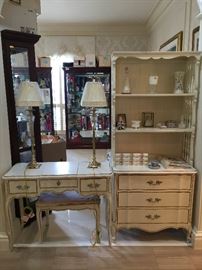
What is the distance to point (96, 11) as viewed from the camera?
4488 mm

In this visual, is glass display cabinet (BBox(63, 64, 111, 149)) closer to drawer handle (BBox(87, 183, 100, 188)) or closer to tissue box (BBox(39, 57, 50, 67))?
tissue box (BBox(39, 57, 50, 67))

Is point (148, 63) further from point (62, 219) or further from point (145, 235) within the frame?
point (62, 219)

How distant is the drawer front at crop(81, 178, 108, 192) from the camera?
7.50ft

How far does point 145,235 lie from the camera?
2.60 m

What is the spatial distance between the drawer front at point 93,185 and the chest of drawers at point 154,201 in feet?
0.47

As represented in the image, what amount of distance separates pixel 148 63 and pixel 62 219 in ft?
6.51

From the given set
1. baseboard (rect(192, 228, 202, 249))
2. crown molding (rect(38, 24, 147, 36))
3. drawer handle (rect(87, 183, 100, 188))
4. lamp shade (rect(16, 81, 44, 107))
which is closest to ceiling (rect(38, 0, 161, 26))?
crown molding (rect(38, 24, 147, 36))

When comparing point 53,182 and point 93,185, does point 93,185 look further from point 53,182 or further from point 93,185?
point 53,182

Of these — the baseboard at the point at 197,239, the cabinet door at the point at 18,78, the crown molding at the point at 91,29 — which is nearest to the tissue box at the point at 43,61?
the crown molding at the point at 91,29

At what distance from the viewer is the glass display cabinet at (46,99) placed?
209 inches

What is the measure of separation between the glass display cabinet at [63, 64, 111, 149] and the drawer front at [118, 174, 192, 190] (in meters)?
3.32

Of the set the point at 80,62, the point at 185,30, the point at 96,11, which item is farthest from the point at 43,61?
the point at 185,30

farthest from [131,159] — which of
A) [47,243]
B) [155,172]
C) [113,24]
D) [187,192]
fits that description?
[113,24]

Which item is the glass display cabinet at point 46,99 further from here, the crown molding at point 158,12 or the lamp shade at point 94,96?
the lamp shade at point 94,96
